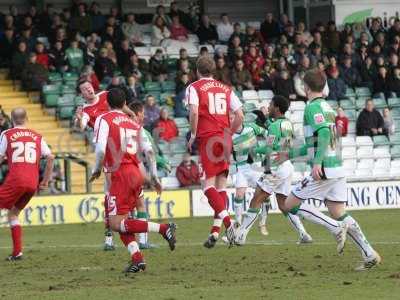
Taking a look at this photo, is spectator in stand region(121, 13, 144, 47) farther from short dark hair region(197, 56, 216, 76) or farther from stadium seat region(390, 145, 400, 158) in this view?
short dark hair region(197, 56, 216, 76)

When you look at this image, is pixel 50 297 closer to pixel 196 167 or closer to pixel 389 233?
pixel 389 233

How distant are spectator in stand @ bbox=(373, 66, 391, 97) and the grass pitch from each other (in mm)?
12906

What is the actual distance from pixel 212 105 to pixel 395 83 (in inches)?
678

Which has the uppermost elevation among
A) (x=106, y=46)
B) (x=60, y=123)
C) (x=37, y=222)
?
(x=106, y=46)

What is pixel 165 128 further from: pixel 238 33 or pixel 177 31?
pixel 238 33

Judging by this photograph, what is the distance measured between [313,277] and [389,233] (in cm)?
692

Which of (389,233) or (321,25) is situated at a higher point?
(321,25)

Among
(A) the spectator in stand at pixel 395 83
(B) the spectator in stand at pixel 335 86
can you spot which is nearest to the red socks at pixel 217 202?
(B) the spectator in stand at pixel 335 86

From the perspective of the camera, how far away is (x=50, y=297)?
1145 centimetres

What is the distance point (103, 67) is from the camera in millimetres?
28688

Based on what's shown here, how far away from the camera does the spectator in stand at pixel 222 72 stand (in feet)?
95.7

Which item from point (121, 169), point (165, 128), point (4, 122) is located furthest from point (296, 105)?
point (121, 169)

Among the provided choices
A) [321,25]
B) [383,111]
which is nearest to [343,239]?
[383,111]

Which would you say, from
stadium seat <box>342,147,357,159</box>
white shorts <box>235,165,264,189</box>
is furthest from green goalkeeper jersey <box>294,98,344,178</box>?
stadium seat <box>342,147,357,159</box>
